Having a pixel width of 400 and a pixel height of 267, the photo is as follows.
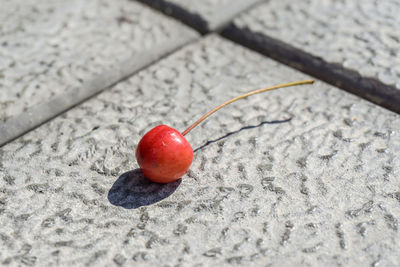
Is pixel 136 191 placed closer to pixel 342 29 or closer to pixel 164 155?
pixel 164 155

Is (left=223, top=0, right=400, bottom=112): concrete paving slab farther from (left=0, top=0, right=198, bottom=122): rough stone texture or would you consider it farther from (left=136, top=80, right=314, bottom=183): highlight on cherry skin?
(left=136, top=80, right=314, bottom=183): highlight on cherry skin

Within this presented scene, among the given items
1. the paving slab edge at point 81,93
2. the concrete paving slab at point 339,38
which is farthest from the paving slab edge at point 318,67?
the paving slab edge at point 81,93

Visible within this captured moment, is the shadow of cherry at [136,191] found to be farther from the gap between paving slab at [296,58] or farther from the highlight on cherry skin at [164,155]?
the gap between paving slab at [296,58]

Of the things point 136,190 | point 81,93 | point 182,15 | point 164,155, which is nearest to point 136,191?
point 136,190

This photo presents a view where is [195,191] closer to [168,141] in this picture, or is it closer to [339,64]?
[168,141]

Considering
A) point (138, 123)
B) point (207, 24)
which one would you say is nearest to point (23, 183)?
point (138, 123)

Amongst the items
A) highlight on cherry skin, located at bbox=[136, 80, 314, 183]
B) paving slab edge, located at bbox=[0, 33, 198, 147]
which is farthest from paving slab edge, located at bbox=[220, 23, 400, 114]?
highlight on cherry skin, located at bbox=[136, 80, 314, 183]
